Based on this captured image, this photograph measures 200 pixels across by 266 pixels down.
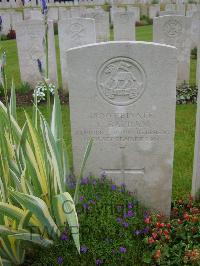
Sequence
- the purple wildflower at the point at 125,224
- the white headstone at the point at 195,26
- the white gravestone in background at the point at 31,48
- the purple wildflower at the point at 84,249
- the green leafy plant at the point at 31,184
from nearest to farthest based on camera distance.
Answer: the green leafy plant at the point at 31,184
the purple wildflower at the point at 84,249
the purple wildflower at the point at 125,224
the white gravestone in background at the point at 31,48
the white headstone at the point at 195,26

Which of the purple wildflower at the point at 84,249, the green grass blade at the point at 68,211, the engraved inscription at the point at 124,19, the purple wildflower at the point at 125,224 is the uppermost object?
the engraved inscription at the point at 124,19

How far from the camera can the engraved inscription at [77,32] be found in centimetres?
681

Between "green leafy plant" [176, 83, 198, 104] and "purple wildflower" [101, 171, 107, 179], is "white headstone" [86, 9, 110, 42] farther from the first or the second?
"purple wildflower" [101, 171, 107, 179]

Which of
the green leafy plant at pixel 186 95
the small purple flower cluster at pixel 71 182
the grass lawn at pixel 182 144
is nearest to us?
the small purple flower cluster at pixel 71 182

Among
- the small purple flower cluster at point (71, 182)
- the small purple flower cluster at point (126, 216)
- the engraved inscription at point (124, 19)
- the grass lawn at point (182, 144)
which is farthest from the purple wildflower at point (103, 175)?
the engraved inscription at point (124, 19)

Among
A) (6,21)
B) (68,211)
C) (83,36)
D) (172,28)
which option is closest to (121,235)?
(68,211)

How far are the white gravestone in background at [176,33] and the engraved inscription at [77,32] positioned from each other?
4.40ft

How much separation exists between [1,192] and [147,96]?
4.38ft

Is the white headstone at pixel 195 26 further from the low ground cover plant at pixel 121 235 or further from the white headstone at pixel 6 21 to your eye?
the white headstone at pixel 6 21

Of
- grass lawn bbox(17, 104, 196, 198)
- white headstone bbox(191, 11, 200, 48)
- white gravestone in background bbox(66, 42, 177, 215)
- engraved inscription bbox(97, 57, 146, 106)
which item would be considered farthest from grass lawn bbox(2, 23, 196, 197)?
white headstone bbox(191, 11, 200, 48)

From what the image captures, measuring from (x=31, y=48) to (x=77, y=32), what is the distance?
3.13ft

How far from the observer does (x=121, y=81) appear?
2.98 m

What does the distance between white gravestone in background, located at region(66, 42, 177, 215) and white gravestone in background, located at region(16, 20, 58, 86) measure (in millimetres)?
3934

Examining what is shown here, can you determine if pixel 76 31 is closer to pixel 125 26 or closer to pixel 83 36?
pixel 83 36
